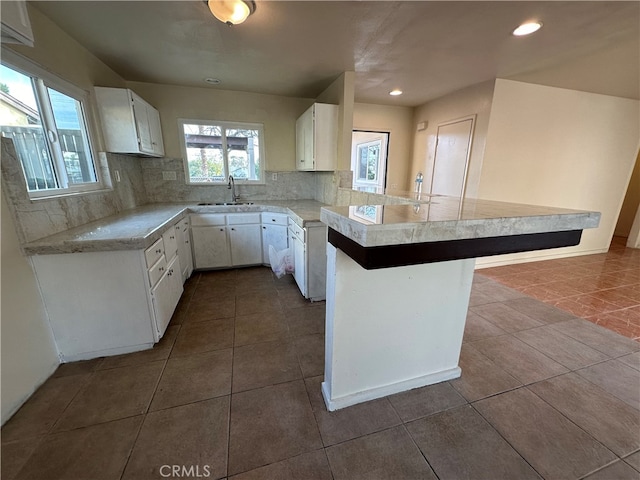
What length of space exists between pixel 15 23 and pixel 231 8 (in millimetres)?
1076

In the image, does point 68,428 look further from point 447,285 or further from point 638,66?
point 638,66

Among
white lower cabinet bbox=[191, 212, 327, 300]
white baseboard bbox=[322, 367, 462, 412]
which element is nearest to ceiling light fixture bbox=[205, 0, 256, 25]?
white lower cabinet bbox=[191, 212, 327, 300]

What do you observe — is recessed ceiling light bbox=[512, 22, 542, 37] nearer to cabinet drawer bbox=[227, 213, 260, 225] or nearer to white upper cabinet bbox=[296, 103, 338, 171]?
white upper cabinet bbox=[296, 103, 338, 171]

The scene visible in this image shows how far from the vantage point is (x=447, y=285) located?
150 cm

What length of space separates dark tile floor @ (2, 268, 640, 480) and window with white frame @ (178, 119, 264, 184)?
2.37 meters

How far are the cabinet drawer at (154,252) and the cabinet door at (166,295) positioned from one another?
0.19 meters

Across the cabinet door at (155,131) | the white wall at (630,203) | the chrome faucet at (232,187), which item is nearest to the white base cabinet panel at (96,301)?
the cabinet door at (155,131)

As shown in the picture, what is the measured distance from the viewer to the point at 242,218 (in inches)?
129

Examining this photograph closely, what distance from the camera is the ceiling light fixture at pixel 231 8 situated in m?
1.60

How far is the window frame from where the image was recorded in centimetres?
166

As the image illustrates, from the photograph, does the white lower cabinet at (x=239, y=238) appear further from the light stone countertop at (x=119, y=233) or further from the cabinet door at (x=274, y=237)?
the light stone countertop at (x=119, y=233)

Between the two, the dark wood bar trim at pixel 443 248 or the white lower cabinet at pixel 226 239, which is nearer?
the dark wood bar trim at pixel 443 248

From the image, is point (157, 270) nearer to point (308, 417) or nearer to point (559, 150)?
point (308, 417)

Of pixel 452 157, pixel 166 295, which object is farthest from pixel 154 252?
pixel 452 157
